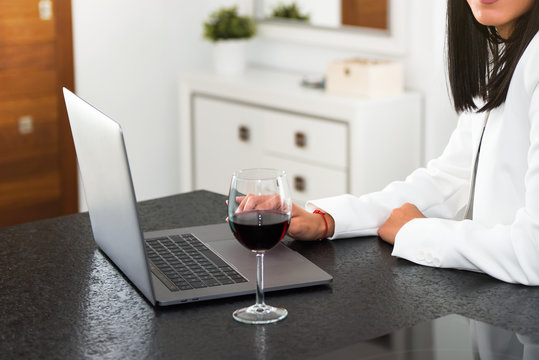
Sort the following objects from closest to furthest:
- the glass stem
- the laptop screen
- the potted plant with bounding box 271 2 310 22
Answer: the laptop screen
the glass stem
the potted plant with bounding box 271 2 310 22

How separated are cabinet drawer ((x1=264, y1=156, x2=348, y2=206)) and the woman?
60.8 inches

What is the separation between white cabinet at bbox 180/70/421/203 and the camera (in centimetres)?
346

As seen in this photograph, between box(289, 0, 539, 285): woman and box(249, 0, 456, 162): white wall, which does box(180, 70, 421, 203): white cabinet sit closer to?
box(249, 0, 456, 162): white wall

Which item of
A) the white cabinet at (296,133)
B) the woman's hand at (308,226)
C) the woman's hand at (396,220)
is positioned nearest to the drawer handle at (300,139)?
the white cabinet at (296,133)

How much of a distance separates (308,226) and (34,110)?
2.68m

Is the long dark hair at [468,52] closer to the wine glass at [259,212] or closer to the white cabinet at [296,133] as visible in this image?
the wine glass at [259,212]

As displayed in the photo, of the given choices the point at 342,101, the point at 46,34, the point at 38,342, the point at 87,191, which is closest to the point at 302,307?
the point at 38,342

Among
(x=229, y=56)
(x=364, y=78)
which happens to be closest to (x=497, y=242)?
(x=364, y=78)

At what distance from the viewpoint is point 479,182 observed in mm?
1687

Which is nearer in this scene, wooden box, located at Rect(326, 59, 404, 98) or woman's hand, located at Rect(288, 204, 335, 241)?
woman's hand, located at Rect(288, 204, 335, 241)

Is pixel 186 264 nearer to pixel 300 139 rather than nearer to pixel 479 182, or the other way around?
pixel 479 182

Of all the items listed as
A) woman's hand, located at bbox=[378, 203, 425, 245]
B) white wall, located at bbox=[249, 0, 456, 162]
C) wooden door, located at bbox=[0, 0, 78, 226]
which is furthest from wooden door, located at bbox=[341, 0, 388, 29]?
woman's hand, located at bbox=[378, 203, 425, 245]

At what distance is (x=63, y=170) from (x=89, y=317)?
299cm

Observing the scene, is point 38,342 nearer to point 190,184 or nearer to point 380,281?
point 380,281
